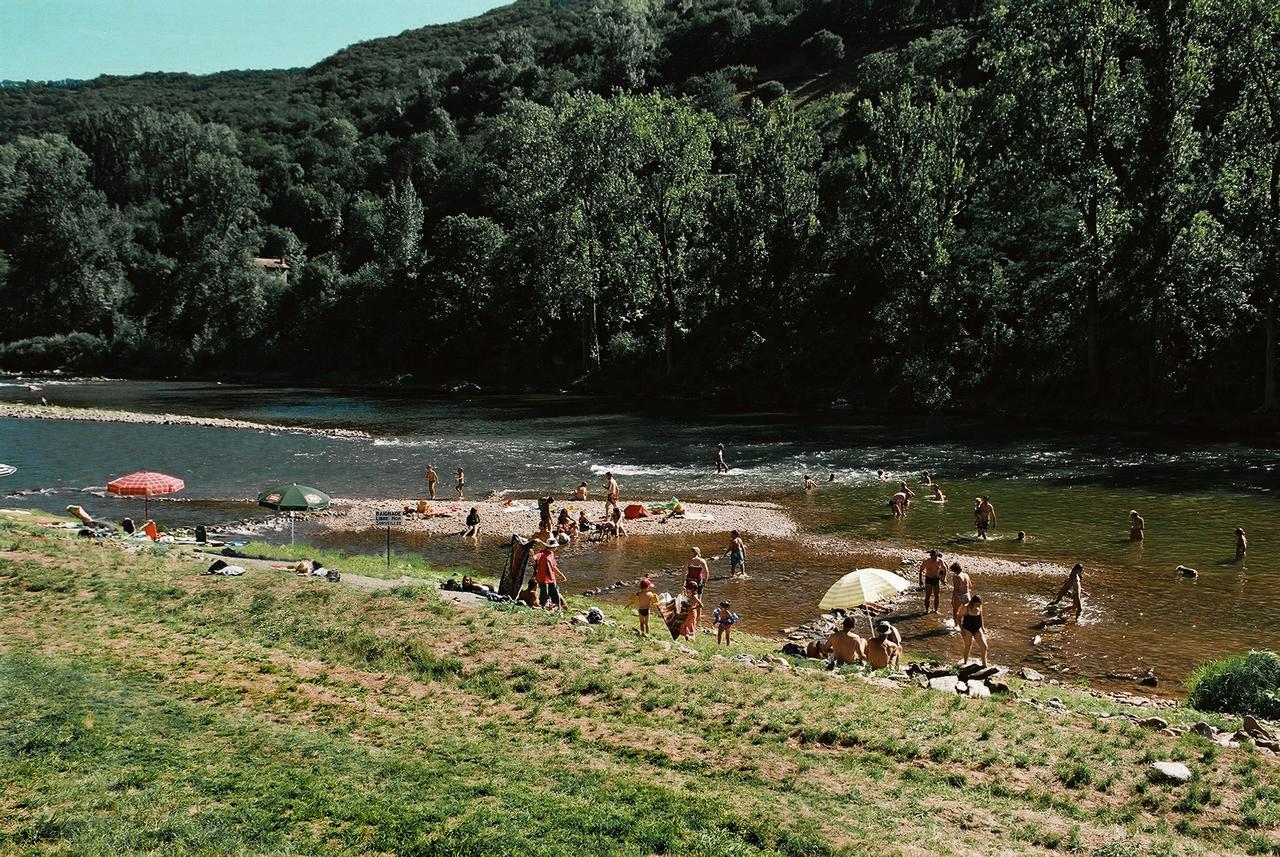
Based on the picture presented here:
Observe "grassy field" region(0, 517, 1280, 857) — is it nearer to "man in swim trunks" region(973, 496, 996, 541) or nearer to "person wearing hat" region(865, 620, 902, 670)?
"person wearing hat" region(865, 620, 902, 670)

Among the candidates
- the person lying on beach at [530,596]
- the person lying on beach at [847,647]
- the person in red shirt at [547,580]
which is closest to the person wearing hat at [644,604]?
the person in red shirt at [547,580]

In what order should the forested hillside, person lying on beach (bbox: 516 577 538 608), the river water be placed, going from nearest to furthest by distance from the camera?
person lying on beach (bbox: 516 577 538 608)
the river water
the forested hillside

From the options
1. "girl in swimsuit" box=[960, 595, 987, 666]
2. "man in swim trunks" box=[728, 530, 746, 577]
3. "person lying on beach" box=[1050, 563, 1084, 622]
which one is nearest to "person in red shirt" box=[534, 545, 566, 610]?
"man in swim trunks" box=[728, 530, 746, 577]

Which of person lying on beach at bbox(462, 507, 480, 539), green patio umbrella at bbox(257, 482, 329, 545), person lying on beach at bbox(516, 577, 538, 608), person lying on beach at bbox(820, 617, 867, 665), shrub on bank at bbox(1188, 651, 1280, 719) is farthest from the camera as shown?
person lying on beach at bbox(462, 507, 480, 539)

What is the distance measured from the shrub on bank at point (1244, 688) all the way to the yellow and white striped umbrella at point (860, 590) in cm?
586

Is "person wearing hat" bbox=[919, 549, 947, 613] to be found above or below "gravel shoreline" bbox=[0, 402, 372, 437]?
below

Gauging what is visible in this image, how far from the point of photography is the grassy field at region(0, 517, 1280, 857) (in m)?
10.0

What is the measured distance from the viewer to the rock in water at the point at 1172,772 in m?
11.6

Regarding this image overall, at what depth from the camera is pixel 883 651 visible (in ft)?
57.3

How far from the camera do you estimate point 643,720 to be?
1347 cm

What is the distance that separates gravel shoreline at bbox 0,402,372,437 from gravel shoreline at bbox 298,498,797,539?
22241 mm

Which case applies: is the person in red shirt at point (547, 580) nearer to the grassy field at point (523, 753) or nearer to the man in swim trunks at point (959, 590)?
the grassy field at point (523, 753)

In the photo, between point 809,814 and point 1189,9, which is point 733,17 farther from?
point 809,814

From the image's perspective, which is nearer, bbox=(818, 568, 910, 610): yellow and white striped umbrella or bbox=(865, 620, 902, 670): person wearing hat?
bbox=(865, 620, 902, 670): person wearing hat
